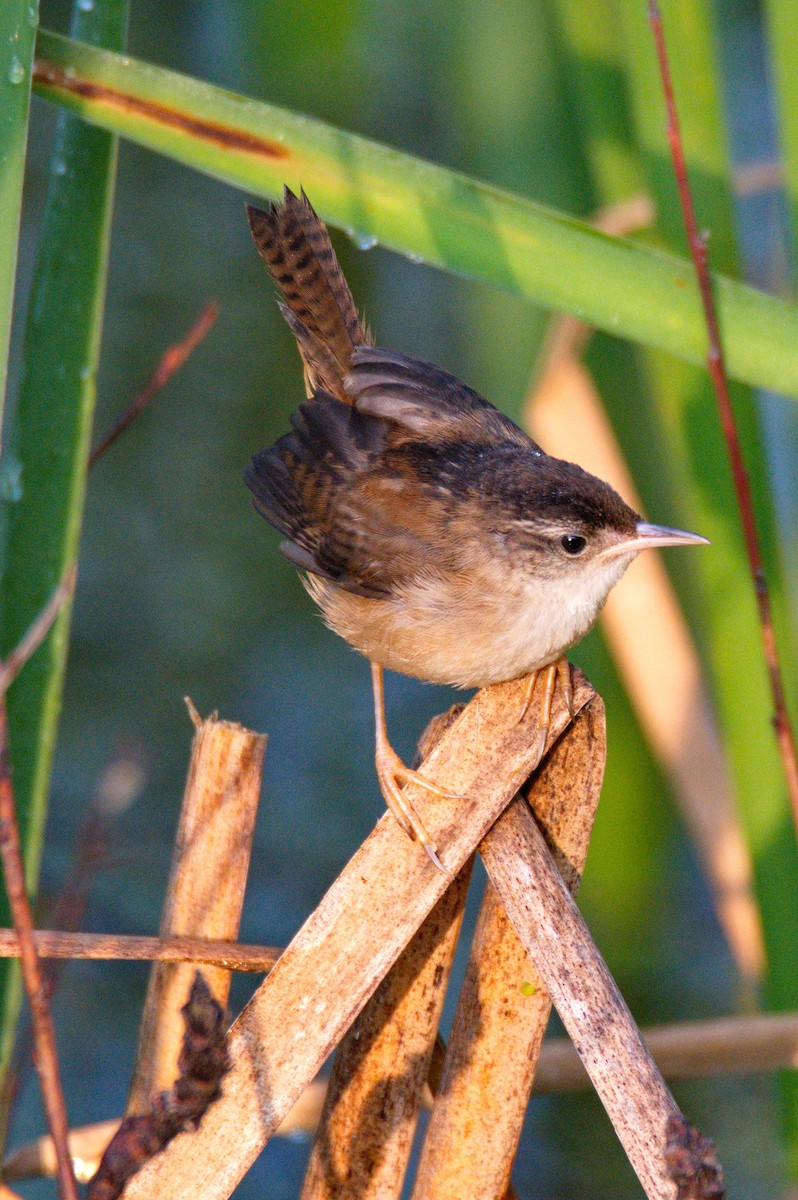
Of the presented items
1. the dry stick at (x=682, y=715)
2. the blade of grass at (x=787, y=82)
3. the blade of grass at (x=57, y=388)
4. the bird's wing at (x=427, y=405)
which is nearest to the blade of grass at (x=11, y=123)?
the blade of grass at (x=57, y=388)

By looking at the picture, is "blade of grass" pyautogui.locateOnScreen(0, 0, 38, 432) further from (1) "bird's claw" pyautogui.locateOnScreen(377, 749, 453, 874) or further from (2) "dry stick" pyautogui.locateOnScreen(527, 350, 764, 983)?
(2) "dry stick" pyautogui.locateOnScreen(527, 350, 764, 983)

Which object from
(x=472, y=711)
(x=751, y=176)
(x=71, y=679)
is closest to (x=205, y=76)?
(x=71, y=679)

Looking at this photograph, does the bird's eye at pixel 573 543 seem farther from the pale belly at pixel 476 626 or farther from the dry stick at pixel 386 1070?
the dry stick at pixel 386 1070

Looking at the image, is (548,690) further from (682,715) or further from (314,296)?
(682,715)

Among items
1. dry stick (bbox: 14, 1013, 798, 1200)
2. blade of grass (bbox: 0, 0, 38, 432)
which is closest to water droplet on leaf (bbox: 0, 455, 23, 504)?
blade of grass (bbox: 0, 0, 38, 432)

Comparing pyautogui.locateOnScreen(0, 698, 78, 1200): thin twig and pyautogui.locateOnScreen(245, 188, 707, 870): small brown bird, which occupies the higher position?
pyautogui.locateOnScreen(245, 188, 707, 870): small brown bird

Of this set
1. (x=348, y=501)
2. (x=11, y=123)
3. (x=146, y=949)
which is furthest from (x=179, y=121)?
(x=146, y=949)
